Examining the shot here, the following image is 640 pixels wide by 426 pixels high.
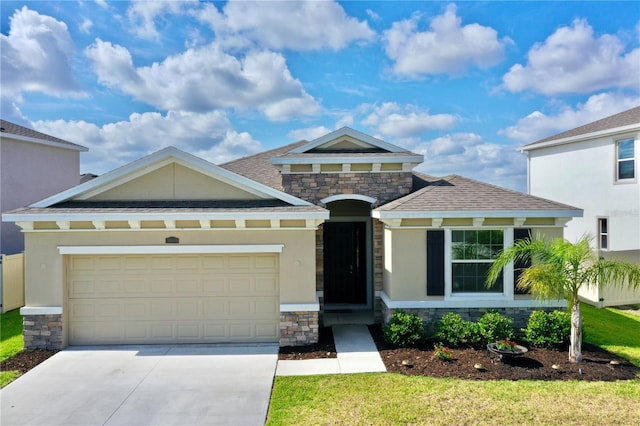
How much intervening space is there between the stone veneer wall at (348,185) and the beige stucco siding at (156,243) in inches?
82.5

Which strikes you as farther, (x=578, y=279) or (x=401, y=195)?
(x=401, y=195)

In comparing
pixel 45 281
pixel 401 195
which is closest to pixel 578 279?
pixel 401 195

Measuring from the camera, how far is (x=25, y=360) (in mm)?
8102

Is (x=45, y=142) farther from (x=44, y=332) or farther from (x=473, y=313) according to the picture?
(x=473, y=313)

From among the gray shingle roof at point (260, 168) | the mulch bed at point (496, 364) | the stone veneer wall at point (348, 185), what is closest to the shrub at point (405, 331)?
the mulch bed at point (496, 364)

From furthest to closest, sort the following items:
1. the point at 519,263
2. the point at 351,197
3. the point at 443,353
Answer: the point at 351,197
the point at 519,263
the point at 443,353

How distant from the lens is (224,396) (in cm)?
652

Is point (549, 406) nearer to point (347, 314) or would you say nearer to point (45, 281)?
point (347, 314)

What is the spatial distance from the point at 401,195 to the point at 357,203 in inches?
71.2

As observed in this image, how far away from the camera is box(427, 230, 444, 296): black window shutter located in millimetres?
9273

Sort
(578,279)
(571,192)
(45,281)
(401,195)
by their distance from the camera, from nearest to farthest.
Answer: (578,279)
(45,281)
(401,195)
(571,192)

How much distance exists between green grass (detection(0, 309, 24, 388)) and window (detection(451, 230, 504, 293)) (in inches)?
385

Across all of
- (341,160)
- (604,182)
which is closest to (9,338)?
(341,160)

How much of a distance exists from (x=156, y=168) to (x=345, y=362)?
21.2 ft
